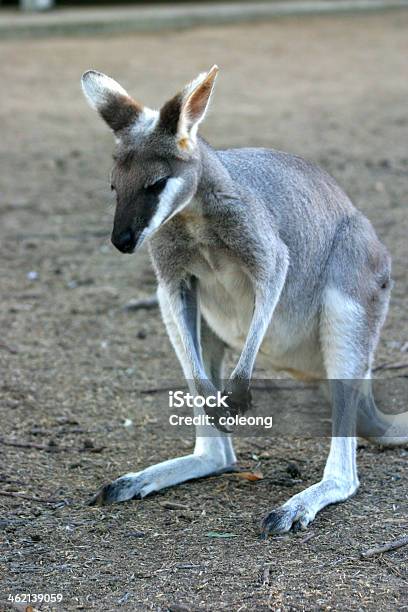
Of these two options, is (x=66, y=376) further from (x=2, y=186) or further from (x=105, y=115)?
(x=2, y=186)

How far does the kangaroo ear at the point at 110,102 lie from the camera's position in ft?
12.5

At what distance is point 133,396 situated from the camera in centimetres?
491

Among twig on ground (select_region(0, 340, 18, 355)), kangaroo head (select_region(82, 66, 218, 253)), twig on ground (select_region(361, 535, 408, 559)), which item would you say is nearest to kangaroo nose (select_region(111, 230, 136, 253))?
kangaroo head (select_region(82, 66, 218, 253))

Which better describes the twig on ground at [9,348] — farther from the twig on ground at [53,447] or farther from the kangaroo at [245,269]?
the kangaroo at [245,269]

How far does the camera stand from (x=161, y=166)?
3627 millimetres

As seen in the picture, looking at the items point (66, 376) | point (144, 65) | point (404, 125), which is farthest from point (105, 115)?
point (144, 65)

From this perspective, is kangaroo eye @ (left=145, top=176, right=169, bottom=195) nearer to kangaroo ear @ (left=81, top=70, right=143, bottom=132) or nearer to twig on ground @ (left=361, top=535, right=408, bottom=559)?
kangaroo ear @ (left=81, top=70, right=143, bottom=132)

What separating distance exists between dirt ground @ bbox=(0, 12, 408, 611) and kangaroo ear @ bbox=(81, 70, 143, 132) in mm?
362

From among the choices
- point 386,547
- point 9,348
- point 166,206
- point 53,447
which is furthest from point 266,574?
point 9,348

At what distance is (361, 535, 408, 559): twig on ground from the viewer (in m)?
3.46

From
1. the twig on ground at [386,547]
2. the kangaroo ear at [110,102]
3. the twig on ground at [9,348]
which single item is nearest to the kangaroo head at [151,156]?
the kangaroo ear at [110,102]

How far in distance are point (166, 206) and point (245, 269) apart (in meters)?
0.45

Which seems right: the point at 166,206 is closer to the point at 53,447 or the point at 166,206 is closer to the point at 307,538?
the point at 307,538

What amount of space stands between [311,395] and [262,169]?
113 cm
